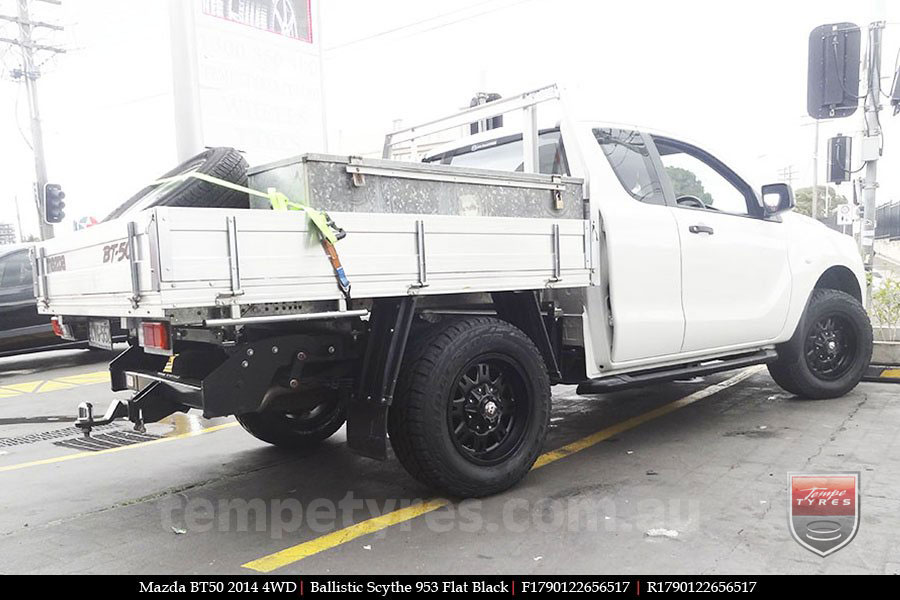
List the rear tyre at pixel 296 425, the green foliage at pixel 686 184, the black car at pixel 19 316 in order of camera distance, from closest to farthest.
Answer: the rear tyre at pixel 296 425 → the green foliage at pixel 686 184 → the black car at pixel 19 316

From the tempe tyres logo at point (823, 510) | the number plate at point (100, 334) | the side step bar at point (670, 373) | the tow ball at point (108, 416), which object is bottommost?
the tempe tyres logo at point (823, 510)

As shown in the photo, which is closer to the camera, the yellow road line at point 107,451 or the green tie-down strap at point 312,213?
the green tie-down strap at point 312,213

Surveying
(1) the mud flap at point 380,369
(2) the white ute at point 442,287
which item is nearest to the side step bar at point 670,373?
(2) the white ute at point 442,287

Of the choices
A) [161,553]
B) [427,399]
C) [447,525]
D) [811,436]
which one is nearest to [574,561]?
[447,525]

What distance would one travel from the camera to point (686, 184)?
5.21m

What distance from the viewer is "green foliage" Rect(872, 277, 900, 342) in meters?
7.24

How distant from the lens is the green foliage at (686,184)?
5078 mm

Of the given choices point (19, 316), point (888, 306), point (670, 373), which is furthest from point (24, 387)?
point (888, 306)

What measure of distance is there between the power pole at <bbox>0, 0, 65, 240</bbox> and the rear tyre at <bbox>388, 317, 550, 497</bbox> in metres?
18.8

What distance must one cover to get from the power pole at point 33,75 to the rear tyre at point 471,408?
18.8 m

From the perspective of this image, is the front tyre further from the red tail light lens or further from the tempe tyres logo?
the red tail light lens

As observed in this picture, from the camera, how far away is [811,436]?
4902 millimetres

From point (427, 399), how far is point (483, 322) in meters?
0.57

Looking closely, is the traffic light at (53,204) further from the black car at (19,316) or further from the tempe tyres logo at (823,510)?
the tempe tyres logo at (823,510)
